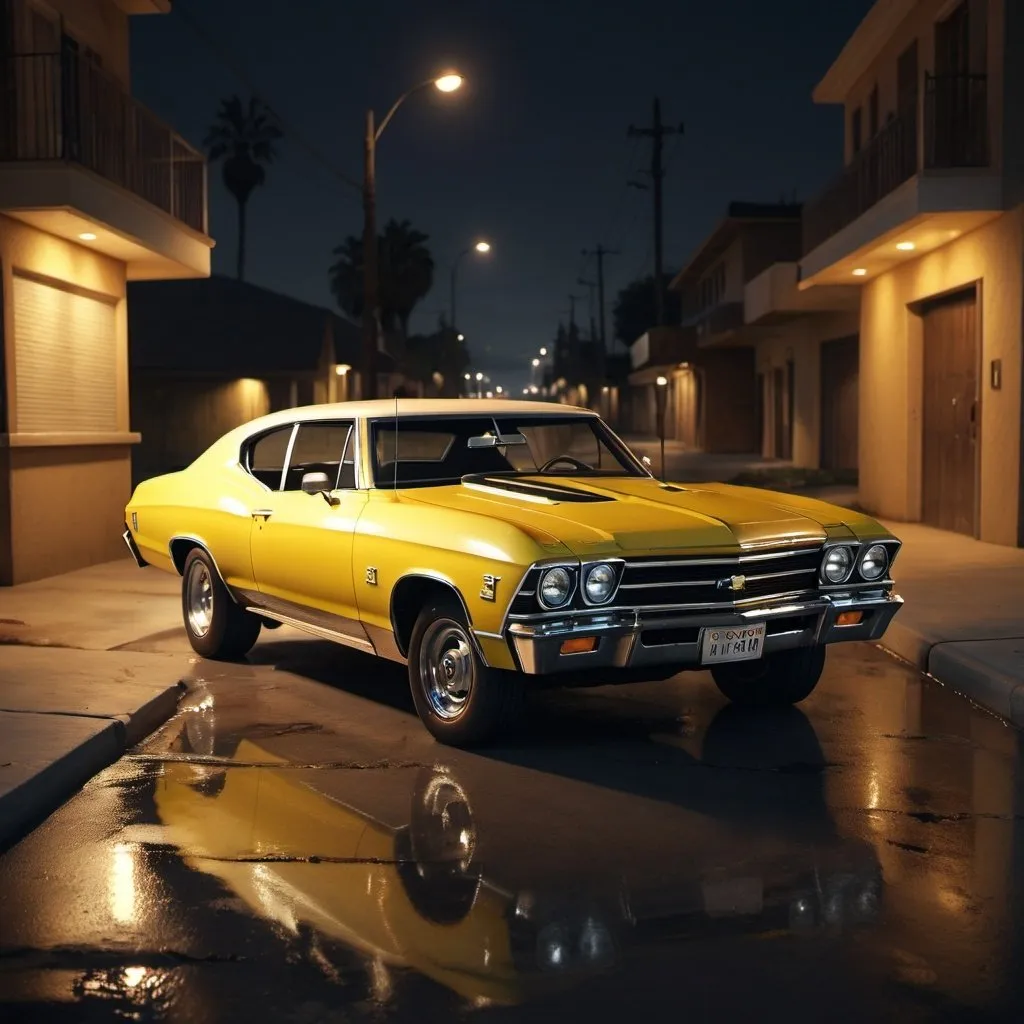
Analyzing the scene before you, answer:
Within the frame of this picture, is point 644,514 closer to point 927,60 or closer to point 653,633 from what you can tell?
point 653,633

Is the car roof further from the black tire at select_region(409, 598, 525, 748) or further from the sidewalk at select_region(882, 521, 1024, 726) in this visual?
the sidewalk at select_region(882, 521, 1024, 726)

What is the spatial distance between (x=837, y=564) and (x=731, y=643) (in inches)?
31.9

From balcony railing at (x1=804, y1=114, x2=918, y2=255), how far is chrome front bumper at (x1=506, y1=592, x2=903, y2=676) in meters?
10.4

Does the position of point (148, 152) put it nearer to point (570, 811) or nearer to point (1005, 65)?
point (1005, 65)

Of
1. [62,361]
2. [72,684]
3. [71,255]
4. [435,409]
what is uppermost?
[71,255]

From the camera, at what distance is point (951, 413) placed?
57.9 feet

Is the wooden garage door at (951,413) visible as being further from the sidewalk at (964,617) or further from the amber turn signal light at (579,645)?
the amber turn signal light at (579,645)

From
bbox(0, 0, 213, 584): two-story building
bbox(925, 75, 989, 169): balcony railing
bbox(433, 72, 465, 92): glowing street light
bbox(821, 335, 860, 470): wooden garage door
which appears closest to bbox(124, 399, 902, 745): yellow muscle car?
bbox(0, 0, 213, 584): two-story building

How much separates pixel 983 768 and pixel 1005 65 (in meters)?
10.5

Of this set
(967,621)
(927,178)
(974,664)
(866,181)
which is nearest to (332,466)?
(974,664)

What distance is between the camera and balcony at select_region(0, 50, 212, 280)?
12.9 metres

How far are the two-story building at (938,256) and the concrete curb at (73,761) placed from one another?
10309mm

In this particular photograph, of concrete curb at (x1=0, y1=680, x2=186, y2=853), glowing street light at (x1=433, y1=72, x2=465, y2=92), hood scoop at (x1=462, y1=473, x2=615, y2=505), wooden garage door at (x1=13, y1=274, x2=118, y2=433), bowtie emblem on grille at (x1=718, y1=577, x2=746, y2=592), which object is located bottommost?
concrete curb at (x1=0, y1=680, x2=186, y2=853)

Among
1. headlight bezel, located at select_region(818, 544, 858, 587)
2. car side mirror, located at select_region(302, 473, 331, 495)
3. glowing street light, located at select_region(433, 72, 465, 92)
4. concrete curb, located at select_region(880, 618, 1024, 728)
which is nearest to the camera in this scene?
headlight bezel, located at select_region(818, 544, 858, 587)
